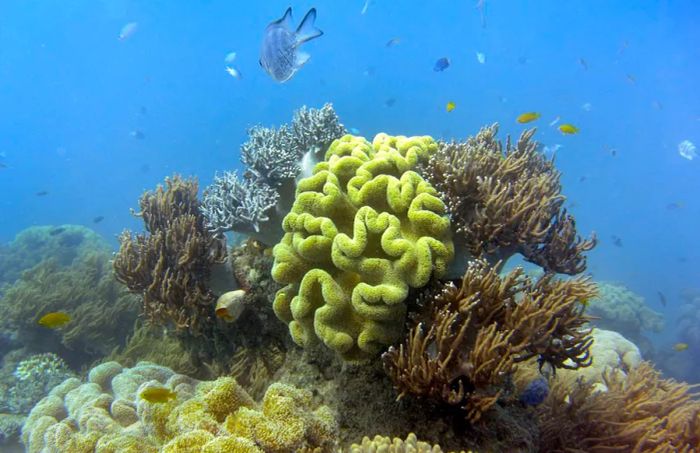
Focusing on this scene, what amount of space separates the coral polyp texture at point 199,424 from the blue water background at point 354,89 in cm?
8287

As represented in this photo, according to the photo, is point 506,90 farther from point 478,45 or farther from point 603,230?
point 603,230

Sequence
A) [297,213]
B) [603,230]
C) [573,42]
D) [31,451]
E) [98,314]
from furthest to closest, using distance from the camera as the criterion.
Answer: [573,42] → [603,230] → [98,314] → [31,451] → [297,213]

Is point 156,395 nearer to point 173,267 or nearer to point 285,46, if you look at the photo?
point 173,267

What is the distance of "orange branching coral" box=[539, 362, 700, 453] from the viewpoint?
4039 mm

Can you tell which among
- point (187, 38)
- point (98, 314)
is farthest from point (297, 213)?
point (187, 38)

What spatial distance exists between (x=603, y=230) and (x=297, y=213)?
93369mm

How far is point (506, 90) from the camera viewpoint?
117 m

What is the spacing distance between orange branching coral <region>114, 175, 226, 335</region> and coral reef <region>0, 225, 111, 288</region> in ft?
44.2

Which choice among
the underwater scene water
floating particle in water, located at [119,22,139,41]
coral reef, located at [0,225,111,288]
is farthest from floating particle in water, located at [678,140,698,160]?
coral reef, located at [0,225,111,288]

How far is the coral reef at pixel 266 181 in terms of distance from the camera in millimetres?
4660

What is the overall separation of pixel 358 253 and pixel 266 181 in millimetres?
2097

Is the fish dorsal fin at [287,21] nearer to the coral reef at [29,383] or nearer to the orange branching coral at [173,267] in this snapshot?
the orange branching coral at [173,267]

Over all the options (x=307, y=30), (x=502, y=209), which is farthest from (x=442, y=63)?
(x=502, y=209)

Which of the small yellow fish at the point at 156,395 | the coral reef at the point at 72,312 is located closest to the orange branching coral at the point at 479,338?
the small yellow fish at the point at 156,395
